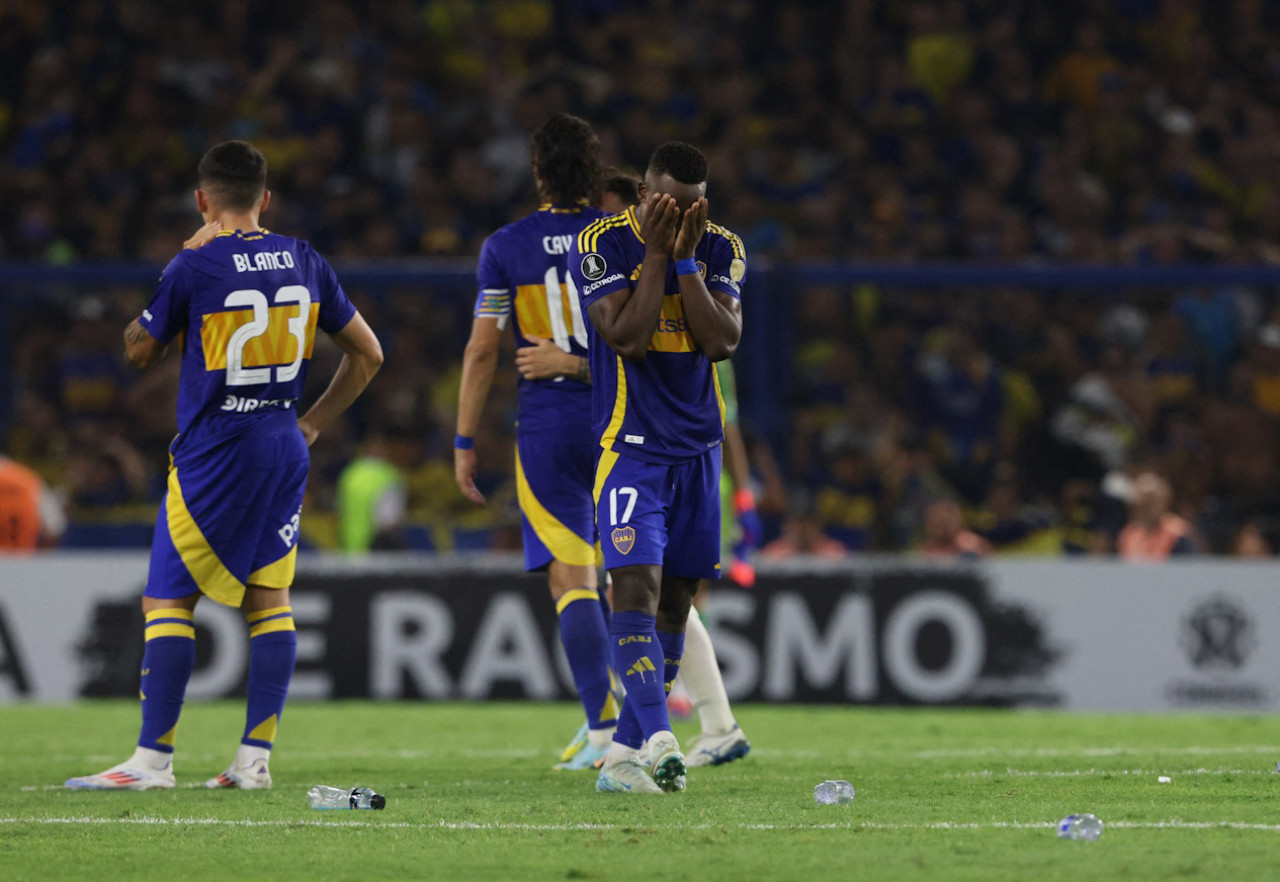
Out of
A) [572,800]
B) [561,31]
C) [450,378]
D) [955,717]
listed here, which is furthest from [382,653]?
[561,31]

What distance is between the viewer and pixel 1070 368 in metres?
13.7

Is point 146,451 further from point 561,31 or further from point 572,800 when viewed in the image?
point 572,800

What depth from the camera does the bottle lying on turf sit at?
5.85 meters

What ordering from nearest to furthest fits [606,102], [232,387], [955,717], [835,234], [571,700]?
[232,387], [955,717], [571,700], [835,234], [606,102]

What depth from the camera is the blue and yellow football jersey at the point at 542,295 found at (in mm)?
7238

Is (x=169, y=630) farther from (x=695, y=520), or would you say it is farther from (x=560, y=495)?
(x=695, y=520)

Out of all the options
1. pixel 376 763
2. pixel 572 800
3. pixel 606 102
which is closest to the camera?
pixel 572 800

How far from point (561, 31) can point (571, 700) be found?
8.27 m

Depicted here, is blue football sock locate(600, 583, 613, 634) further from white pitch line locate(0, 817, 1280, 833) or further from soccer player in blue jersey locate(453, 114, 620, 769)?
white pitch line locate(0, 817, 1280, 833)

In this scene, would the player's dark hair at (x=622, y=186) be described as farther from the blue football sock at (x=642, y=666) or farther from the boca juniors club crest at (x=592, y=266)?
the blue football sock at (x=642, y=666)

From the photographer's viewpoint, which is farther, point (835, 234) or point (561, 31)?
point (561, 31)

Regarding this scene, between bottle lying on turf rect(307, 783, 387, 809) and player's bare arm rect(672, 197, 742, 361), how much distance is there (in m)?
1.82

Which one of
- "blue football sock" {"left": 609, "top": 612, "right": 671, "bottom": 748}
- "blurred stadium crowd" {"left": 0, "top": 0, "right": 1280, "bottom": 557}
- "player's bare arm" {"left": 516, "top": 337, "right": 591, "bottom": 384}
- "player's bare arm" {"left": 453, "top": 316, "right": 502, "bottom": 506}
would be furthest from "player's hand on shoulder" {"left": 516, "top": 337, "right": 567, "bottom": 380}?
"blurred stadium crowd" {"left": 0, "top": 0, "right": 1280, "bottom": 557}

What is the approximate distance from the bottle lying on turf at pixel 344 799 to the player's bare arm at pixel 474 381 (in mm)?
1679
